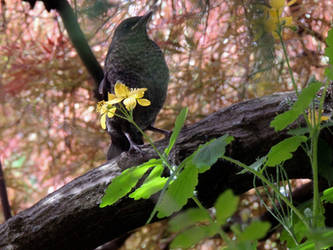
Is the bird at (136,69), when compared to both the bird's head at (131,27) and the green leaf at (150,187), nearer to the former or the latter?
the bird's head at (131,27)

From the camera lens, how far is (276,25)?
2.63ft

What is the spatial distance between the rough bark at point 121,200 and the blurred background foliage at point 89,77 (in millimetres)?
407

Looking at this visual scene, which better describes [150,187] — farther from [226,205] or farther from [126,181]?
[226,205]

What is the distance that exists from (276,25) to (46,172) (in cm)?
206

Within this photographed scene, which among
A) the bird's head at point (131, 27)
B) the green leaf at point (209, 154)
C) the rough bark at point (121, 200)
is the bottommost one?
the rough bark at point (121, 200)

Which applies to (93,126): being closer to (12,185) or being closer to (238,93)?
(12,185)

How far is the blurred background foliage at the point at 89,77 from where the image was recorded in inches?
78.2

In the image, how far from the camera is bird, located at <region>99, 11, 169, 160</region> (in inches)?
71.6

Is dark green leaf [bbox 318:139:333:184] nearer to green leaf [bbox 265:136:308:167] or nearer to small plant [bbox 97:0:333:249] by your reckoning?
small plant [bbox 97:0:333:249]

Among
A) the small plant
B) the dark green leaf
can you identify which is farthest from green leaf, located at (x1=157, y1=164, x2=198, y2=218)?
the dark green leaf

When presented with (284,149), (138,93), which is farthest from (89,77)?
(284,149)

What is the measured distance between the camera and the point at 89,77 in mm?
2197

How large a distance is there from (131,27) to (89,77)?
428 millimetres

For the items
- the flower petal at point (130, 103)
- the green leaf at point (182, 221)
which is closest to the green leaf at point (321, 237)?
the green leaf at point (182, 221)
